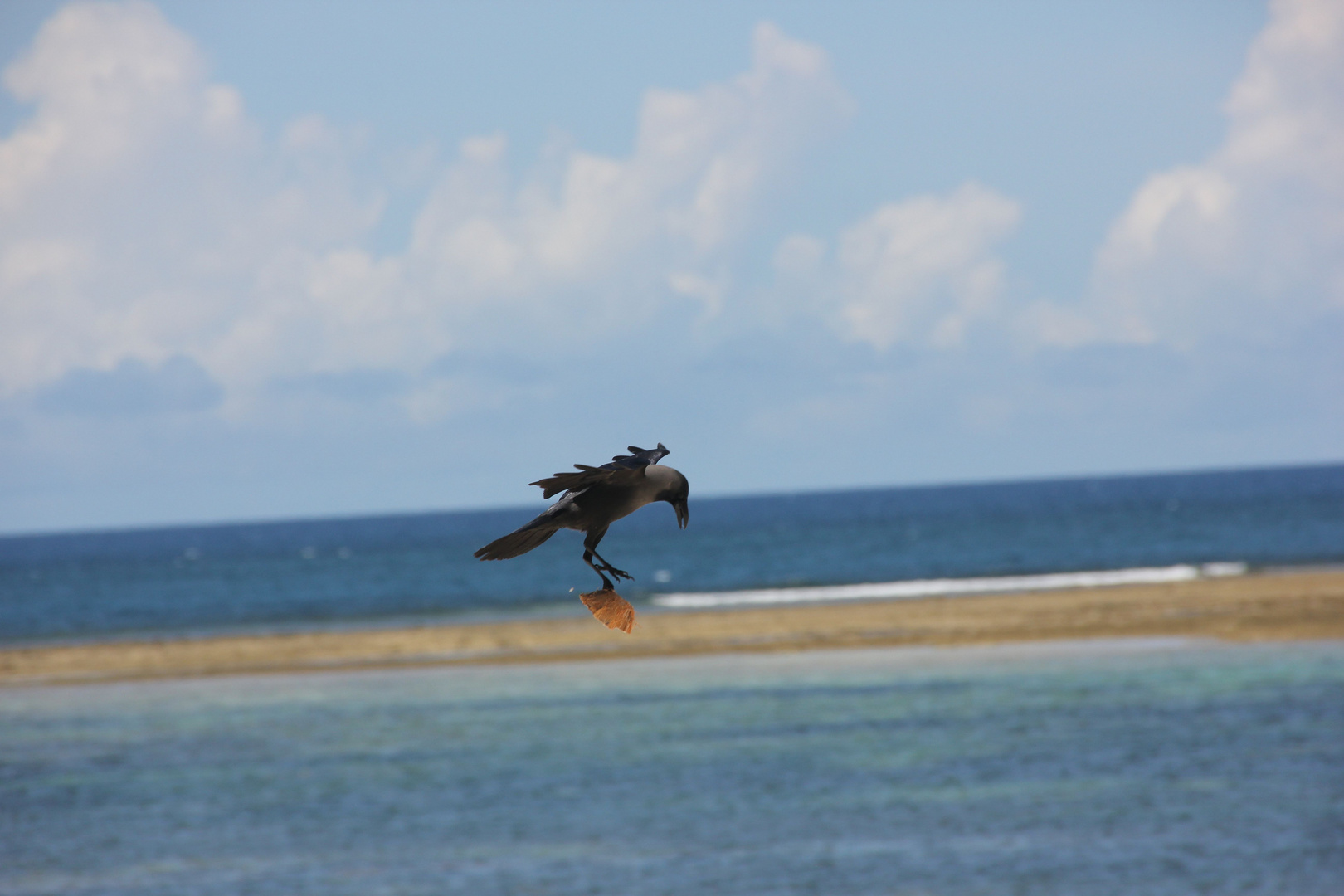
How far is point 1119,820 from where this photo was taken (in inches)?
743

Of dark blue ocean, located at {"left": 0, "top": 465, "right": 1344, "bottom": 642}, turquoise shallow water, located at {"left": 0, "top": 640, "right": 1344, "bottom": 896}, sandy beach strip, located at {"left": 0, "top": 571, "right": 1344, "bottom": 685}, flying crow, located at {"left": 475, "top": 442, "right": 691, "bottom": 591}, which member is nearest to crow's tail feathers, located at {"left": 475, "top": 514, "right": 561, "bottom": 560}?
flying crow, located at {"left": 475, "top": 442, "right": 691, "bottom": 591}

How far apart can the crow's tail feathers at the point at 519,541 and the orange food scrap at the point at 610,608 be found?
36 centimetres

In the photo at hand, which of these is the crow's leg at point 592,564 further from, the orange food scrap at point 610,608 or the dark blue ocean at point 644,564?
the dark blue ocean at point 644,564

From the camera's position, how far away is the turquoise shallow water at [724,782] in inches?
690

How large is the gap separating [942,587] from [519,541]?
57668 mm

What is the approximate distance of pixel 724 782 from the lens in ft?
71.8

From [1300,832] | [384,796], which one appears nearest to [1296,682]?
[1300,832]

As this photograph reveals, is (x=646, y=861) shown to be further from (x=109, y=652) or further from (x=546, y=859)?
(x=109, y=652)

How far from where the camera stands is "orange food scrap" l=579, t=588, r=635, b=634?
418cm

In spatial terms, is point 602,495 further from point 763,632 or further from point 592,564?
point 763,632

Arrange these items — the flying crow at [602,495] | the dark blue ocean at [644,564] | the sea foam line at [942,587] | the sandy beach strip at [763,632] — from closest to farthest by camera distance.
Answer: the flying crow at [602,495] < the sandy beach strip at [763,632] < the sea foam line at [942,587] < the dark blue ocean at [644,564]

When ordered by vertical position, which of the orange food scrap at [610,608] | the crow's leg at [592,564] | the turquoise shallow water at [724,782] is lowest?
the turquoise shallow water at [724,782]

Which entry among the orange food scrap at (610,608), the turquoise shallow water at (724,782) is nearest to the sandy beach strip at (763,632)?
the turquoise shallow water at (724,782)

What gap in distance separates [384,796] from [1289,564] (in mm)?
51402
